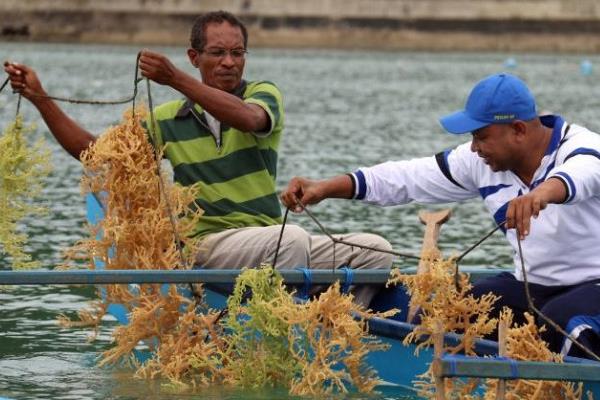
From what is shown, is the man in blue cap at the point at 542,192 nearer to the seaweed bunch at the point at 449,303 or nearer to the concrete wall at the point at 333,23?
the seaweed bunch at the point at 449,303

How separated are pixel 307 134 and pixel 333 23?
192 ft

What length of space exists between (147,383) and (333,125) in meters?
26.5

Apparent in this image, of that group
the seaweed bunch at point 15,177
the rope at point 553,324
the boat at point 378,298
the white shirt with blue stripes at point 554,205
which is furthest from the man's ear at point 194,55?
the rope at point 553,324

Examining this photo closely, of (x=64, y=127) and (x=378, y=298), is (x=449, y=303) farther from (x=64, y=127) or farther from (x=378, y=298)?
(x=64, y=127)

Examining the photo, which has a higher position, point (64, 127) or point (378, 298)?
point (64, 127)

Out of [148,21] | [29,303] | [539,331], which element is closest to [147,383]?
[539,331]

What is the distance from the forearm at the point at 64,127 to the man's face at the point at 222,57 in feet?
2.74

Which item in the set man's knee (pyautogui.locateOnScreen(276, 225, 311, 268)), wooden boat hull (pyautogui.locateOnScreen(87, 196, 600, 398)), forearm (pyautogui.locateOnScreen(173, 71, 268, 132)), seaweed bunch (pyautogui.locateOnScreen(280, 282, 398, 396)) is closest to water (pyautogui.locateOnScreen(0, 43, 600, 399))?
seaweed bunch (pyautogui.locateOnScreen(280, 282, 398, 396))

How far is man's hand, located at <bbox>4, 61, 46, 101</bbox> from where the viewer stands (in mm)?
9844

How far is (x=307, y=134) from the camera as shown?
1280 inches

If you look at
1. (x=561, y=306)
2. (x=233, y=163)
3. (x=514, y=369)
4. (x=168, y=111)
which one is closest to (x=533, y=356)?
(x=561, y=306)

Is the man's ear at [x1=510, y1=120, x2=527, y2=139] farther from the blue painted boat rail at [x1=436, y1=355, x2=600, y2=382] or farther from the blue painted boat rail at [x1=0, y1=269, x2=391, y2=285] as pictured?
the blue painted boat rail at [x1=0, y1=269, x2=391, y2=285]

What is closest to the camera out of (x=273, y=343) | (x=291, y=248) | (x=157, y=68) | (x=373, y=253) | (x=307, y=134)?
(x=273, y=343)

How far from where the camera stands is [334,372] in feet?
27.8
